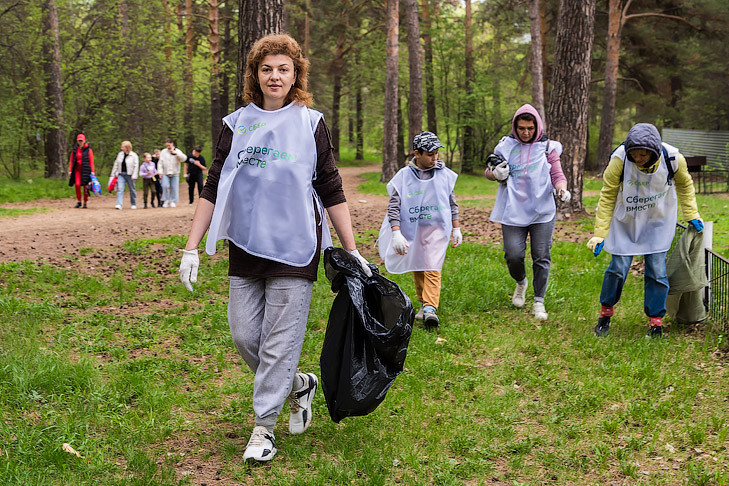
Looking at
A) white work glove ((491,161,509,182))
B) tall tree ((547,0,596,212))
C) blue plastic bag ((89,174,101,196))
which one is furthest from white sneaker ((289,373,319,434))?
blue plastic bag ((89,174,101,196))

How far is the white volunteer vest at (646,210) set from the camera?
556 cm

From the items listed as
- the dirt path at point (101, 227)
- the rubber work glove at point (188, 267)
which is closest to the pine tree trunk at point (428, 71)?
the dirt path at point (101, 227)

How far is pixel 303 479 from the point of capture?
3.48 metres

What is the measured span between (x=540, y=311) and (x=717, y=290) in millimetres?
1556

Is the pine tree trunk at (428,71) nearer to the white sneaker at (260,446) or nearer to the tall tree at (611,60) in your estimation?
the tall tree at (611,60)

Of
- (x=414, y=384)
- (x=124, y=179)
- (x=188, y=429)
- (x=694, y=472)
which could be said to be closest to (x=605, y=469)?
(x=694, y=472)

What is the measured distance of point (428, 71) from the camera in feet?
95.6

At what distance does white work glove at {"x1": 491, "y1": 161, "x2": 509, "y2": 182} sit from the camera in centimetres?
656

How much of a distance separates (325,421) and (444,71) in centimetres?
2619

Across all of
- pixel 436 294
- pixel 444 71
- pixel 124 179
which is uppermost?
pixel 444 71

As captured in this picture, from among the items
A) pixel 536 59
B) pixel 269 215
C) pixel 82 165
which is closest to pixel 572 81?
pixel 269 215

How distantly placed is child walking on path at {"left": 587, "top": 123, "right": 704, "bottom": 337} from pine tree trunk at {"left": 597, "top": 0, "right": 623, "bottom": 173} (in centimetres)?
1755

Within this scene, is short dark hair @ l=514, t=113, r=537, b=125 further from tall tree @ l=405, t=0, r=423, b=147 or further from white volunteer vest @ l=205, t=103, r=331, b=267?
tall tree @ l=405, t=0, r=423, b=147

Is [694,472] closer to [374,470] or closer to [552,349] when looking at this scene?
[374,470]
